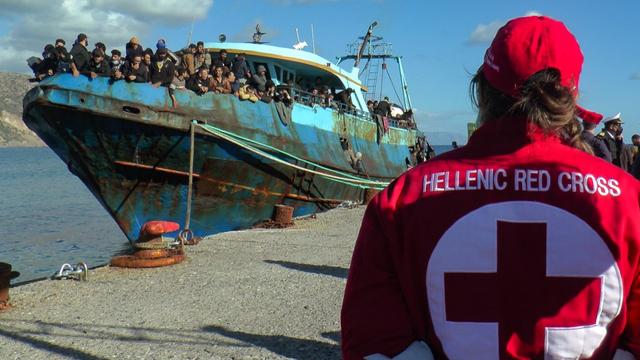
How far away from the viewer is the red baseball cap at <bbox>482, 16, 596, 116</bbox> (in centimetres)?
129

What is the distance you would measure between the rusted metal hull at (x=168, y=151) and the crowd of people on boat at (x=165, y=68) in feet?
0.55

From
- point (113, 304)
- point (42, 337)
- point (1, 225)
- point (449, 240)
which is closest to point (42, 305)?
point (113, 304)

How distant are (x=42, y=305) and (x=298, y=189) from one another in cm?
826

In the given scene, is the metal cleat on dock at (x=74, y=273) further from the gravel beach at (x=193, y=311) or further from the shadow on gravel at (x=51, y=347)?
the shadow on gravel at (x=51, y=347)

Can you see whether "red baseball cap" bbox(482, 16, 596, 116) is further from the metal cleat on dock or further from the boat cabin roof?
the boat cabin roof

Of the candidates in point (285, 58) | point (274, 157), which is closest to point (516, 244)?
point (274, 157)

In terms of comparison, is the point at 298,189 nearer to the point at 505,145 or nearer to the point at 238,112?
the point at 238,112

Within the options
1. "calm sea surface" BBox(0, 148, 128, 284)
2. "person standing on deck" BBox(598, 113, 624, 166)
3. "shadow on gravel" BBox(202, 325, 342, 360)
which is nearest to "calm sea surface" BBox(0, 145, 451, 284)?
"calm sea surface" BBox(0, 148, 128, 284)

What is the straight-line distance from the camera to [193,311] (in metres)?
5.43

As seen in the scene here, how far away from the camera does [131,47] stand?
1107cm

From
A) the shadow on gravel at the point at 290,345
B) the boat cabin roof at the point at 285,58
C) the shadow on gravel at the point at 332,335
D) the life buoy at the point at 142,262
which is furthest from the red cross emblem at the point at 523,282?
the boat cabin roof at the point at 285,58

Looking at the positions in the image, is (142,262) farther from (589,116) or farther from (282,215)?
(589,116)

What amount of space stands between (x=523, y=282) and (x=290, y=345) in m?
3.34

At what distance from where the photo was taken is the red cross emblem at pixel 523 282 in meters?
1.27
